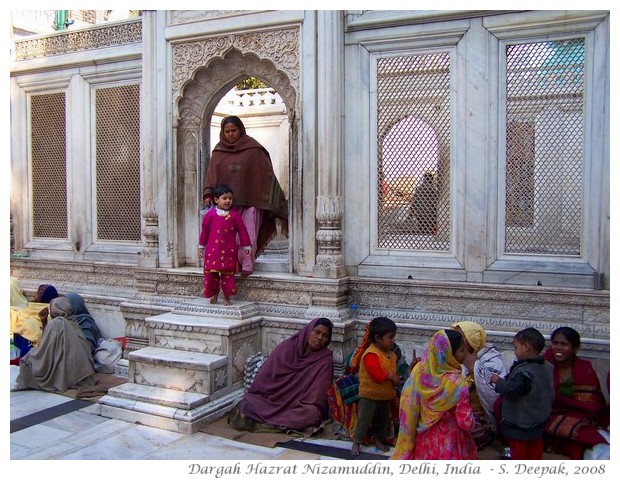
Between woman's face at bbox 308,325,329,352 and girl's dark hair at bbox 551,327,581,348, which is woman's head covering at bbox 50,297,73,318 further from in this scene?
girl's dark hair at bbox 551,327,581,348

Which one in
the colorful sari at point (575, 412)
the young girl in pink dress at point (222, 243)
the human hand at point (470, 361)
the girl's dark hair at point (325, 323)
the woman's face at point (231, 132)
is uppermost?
the woman's face at point (231, 132)

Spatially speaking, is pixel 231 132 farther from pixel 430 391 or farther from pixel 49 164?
pixel 430 391

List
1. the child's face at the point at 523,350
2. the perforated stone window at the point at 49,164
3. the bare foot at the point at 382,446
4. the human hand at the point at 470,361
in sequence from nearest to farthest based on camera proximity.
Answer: the child's face at the point at 523,350 → the human hand at the point at 470,361 → the bare foot at the point at 382,446 → the perforated stone window at the point at 49,164

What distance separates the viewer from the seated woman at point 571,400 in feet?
14.8

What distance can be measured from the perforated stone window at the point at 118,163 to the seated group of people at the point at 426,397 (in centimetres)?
302

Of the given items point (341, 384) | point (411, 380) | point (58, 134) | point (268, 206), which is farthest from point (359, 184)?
point (58, 134)

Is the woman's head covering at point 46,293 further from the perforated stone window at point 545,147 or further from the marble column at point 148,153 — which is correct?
the perforated stone window at point 545,147

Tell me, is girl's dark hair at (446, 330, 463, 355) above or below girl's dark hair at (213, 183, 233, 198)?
below

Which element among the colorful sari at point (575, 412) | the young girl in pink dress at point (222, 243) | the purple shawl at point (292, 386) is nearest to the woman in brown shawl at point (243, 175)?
the young girl in pink dress at point (222, 243)

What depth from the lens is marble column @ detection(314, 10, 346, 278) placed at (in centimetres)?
594

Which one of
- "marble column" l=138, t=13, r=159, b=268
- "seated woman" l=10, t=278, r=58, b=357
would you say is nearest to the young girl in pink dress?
"marble column" l=138, t=13, r=159, b=268

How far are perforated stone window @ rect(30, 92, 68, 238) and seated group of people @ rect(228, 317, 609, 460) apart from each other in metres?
4.07

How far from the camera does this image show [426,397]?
4.16 m

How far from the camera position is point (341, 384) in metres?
5.08
